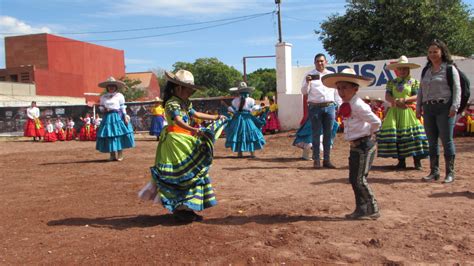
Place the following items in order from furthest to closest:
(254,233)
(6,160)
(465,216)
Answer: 1. (6,160)
2. (465,216)
3. (254,233)

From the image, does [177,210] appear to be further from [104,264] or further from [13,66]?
[13,66]

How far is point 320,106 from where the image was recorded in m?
8.73

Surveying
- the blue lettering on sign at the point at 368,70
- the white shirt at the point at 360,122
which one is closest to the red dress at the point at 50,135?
the blue lettering on sign at the point at 368,70

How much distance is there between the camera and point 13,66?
48469mm

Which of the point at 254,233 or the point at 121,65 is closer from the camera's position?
the point at 254,233

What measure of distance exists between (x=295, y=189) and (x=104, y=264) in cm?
349

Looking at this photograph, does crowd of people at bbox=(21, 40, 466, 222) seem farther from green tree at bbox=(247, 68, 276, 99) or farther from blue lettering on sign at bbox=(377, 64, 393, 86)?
green tree at bbox=(247, 68, 276, 99)

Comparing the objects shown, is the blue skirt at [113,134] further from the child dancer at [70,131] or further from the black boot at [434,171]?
the child dancer at [70,131]

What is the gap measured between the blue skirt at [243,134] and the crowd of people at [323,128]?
2 centimetres

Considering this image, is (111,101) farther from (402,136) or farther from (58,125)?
(58,125)

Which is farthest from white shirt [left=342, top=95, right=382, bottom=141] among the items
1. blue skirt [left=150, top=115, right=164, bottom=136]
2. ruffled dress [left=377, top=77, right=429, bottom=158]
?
blue skirt [left=150, top=115, right=164, bottom=136]

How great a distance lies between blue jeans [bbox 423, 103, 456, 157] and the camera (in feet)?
22.1

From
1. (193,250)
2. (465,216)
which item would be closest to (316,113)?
(465,216)

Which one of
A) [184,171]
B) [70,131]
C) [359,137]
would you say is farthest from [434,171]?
[70,131]
